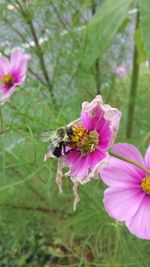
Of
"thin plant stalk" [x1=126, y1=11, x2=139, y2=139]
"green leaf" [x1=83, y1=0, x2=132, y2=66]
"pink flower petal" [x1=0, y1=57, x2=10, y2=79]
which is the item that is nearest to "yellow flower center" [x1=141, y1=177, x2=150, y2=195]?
"green leaf" [x1=83, y1=0, x2=132, y2=66]

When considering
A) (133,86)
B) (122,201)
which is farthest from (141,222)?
(133,86)

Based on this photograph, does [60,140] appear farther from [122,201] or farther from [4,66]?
[4,66]

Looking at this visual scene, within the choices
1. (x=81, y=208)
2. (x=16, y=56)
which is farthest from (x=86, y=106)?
(x=81, y=208)

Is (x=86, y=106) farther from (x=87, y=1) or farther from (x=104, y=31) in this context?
(x=87, y=1)

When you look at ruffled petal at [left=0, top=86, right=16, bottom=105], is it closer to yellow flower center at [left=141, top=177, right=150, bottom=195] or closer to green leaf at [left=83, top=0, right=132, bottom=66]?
green leaf at [left=83, top=0, right=132, bottom=66]

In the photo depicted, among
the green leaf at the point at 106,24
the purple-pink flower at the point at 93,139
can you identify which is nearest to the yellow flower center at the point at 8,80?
the green leaf at the point at 106,24
